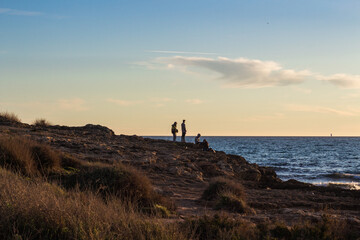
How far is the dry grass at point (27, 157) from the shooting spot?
13.3 meters

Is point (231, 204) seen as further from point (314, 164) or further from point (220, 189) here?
point (314, 164)

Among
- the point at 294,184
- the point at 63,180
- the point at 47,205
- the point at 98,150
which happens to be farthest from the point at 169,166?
the point at 47,205

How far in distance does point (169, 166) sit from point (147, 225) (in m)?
12.2

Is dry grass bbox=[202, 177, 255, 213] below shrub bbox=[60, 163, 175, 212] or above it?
below

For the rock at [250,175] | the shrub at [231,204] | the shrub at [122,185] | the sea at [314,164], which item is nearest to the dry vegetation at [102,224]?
the shrub at [122,185]

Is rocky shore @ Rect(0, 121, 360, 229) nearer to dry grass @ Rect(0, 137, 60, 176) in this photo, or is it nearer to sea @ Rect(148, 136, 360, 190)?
dry grass @ Rect(0, 137, 60, 176)

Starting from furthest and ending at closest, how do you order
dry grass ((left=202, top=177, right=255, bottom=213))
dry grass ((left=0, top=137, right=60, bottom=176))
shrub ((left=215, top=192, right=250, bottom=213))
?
1. dry grass ((left=0, top=137, right=60, bottom=176))
2. dry grass ((left=202, top=177, right=255, bottom=213))
3. shrub ((left=215, top=192, right=250, bottom=213))

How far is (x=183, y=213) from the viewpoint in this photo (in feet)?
34.3

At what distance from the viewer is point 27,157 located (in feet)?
44.6

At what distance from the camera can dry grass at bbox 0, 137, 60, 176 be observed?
1328 centimetres

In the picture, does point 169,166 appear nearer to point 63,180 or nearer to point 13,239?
point 63,180

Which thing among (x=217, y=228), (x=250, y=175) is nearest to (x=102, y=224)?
(x=217, y=228)

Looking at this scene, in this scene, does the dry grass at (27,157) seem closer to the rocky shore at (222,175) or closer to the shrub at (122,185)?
the shrub at (122,185)

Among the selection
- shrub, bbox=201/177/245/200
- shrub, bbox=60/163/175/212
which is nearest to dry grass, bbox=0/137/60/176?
shrub, bbox=60/163/175/212
